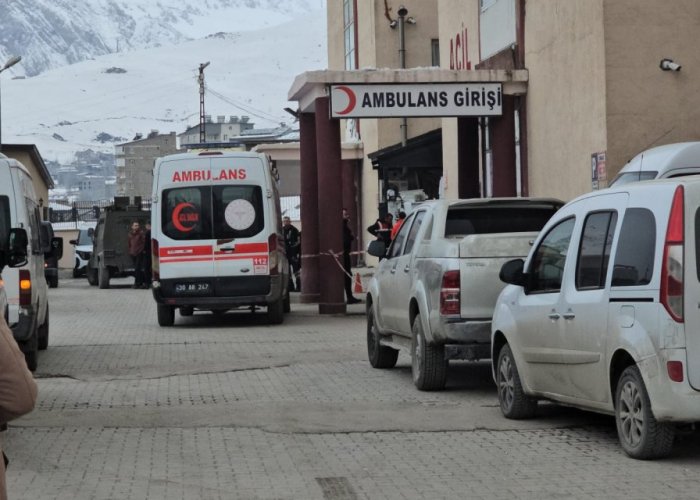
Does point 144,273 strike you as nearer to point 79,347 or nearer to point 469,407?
point 79,347

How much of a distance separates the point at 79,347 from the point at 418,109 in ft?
23.2

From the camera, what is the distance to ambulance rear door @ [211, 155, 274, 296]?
74.5 ft

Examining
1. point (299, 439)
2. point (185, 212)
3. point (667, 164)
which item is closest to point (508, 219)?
point (667, 164)

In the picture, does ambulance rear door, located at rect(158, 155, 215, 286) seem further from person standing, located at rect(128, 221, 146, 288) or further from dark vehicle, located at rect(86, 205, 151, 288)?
dark vehicle, located at rect(86, 205, 151, 288)

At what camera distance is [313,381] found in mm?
14430

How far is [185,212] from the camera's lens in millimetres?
22969

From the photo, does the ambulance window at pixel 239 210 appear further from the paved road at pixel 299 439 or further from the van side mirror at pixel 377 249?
the van side mirror at pixel 377 249

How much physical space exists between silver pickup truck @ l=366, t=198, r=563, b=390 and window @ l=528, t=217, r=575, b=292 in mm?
1528

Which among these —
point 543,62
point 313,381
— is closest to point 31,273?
point 313,381

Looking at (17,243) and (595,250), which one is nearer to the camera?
(595,250)

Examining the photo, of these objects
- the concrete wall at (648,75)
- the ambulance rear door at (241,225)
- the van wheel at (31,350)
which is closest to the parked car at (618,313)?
the van wheel at (31,350)

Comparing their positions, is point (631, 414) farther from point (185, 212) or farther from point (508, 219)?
point (185, 212)

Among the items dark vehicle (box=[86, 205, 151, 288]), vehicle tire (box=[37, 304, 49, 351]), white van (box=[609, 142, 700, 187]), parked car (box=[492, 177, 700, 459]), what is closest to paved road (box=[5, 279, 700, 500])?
parked car (box=[492, 177, 700, 459])

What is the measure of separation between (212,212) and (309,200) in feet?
19.1
